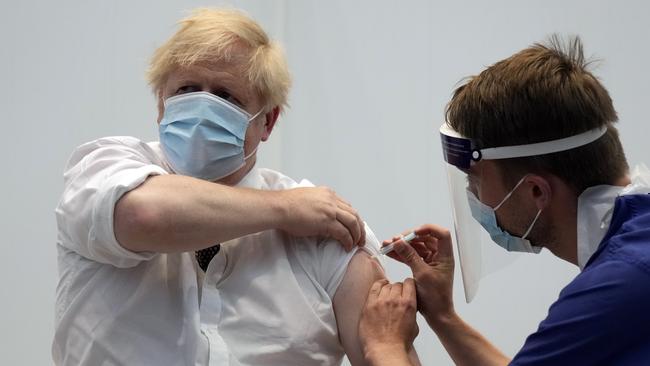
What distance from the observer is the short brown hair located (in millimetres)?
1445

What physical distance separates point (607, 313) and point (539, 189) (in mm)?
286

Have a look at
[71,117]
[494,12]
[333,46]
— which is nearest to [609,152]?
[494,12]

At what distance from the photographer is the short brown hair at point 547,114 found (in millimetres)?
1445

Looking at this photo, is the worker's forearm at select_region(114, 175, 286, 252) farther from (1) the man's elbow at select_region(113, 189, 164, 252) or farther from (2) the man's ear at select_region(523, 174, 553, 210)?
(2) the man's ear at select_region(523, 174, 553, 210)

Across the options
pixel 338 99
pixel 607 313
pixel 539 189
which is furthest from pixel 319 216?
pixel 338 99

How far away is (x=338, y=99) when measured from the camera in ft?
11.1

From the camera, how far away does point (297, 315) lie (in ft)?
4.99

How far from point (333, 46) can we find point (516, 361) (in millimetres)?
2251

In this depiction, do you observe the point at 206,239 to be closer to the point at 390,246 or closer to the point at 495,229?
the point at 390,246

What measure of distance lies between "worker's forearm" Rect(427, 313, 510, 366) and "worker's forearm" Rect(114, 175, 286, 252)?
54cm

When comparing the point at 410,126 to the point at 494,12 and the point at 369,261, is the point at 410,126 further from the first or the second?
the point at 369,261

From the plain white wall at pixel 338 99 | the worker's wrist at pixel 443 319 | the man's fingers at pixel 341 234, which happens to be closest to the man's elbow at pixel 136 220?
the man's fingers at pixel 341 234

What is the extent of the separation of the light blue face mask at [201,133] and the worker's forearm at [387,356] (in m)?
0.47

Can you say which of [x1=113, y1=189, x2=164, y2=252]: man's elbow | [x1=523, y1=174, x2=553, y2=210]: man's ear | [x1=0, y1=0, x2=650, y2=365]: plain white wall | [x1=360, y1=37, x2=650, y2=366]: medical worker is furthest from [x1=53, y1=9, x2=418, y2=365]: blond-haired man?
[x1=0, y1=0, x2=650, y2=365]: plain white wall
